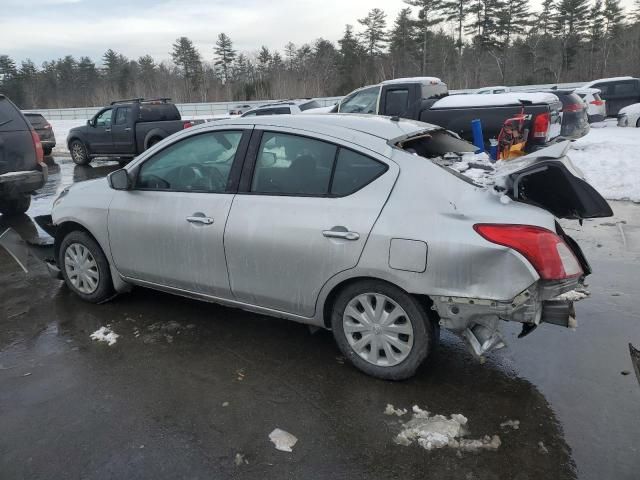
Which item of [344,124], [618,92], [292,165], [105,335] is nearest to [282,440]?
[292,165]

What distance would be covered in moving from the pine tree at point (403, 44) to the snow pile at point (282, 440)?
5705 cm

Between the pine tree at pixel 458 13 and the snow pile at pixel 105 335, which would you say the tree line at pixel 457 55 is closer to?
the pine tree at pixel 458 13

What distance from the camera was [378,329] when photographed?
3217 millimetres

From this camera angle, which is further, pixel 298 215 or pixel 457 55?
pixel 457 55

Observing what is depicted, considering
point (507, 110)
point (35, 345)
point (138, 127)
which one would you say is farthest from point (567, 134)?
point (138, 127)

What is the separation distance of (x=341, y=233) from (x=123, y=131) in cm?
1321

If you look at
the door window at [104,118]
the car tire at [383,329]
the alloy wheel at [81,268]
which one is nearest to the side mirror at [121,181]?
the alloy wheel at [81,268]

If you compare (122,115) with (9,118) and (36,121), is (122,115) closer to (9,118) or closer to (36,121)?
(36,121)

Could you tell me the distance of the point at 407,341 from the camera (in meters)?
3.18

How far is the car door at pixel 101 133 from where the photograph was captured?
15.0m

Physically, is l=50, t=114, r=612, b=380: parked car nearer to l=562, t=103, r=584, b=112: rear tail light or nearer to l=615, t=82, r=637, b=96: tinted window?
l=562, t=103, r=584, b=112: rear tail light

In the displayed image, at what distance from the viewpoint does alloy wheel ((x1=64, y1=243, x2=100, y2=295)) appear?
179 inches

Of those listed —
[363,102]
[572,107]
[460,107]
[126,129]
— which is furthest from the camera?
[126,129]

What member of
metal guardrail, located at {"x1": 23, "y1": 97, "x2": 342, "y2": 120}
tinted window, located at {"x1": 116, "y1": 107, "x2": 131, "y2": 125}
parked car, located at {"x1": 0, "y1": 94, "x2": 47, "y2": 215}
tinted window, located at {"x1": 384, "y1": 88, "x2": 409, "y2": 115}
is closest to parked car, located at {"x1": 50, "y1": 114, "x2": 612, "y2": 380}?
parked car, located at {"x1": 0, "y1": 94, "x2": 47, "y2": 215}
